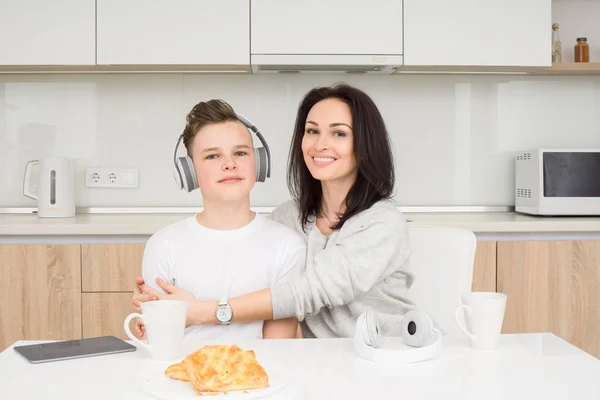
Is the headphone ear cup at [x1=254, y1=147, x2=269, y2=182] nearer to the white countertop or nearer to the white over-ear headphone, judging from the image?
the white over-ear headphone

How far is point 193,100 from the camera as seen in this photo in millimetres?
3176

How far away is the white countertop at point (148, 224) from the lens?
8.40 feet

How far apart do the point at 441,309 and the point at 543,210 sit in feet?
4.44

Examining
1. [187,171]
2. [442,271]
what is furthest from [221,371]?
[442,271]

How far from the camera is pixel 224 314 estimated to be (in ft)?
4.41

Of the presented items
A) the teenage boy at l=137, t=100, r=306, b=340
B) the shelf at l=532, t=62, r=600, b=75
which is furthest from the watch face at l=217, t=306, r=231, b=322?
the shelf at l=532, t=62, r=600, b=75

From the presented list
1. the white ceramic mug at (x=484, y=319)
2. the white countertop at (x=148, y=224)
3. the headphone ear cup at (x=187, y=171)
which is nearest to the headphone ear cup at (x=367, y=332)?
the white ceramic mug at (x=484, y=319)

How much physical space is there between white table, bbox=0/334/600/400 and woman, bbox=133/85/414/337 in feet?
0.63
